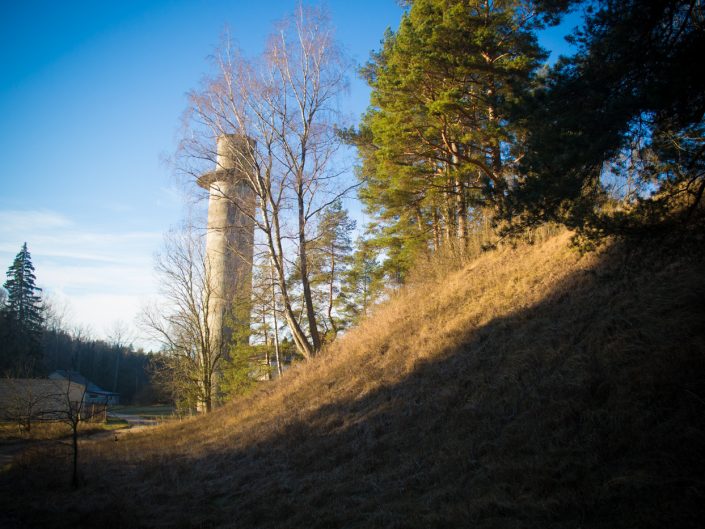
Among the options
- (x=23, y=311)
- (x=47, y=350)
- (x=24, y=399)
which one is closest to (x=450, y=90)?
(x=24, y=399)

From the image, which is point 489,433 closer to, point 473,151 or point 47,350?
point 473,151

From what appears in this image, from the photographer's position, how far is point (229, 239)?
18.0 m

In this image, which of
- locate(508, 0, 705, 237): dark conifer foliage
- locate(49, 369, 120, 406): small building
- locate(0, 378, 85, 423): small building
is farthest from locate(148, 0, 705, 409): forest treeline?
locate(49, 369, 120, 406): small building

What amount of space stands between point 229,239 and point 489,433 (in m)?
14.8

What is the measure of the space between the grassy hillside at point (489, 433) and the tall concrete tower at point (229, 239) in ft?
24.7

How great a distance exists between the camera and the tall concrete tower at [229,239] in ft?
48.9

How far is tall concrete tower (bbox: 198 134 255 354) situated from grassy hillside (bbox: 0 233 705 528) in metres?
7.54

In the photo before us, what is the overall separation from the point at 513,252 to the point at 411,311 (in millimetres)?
3751

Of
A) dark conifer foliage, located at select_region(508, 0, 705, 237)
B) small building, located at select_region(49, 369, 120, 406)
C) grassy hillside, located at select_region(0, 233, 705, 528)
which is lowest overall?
small building, located at select_region(49, 369, 120, 406)

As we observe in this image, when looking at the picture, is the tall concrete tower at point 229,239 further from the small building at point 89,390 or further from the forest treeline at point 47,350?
the small building at point 89,390

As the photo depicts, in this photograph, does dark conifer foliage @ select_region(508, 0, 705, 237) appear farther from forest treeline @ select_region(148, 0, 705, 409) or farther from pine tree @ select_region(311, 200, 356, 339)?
pine tree @ select_region(311, 200, 356, 339)

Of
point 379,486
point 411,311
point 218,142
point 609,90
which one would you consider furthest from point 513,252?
point 218,142

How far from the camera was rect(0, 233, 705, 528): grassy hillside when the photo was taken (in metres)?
3.96

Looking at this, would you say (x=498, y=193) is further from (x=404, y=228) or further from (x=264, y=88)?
(x=404, y=228)
